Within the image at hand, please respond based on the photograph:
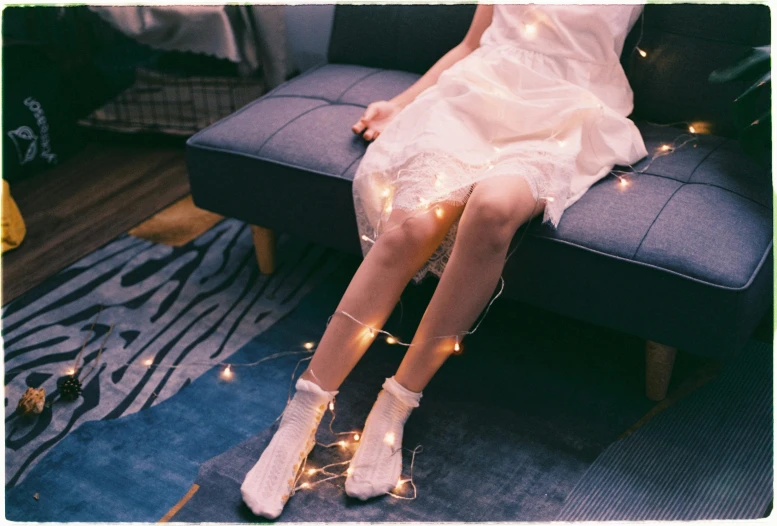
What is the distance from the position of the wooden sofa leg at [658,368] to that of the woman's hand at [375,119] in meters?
0.74

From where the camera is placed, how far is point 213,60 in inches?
100

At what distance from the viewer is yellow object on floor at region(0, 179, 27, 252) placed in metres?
2.00

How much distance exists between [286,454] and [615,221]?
746mm

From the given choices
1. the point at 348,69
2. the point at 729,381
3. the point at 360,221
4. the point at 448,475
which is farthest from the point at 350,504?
the point at 348,69

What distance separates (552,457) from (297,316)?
71 cm

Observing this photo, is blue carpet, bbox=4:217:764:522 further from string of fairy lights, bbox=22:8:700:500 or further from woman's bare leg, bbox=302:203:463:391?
woman's bare leg, bbox=302:203:463:391

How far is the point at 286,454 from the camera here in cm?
131

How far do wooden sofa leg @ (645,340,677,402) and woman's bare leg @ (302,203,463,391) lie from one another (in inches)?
19.4

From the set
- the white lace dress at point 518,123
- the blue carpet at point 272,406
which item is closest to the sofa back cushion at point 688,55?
the white lace dress at point 518,123

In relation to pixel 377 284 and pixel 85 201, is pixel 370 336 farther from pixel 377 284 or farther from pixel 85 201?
pixel 85 201

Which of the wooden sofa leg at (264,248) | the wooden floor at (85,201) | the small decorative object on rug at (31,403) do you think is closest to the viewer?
the small decorative object on rug at (31,403)

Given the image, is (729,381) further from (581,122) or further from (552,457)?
(581,122)

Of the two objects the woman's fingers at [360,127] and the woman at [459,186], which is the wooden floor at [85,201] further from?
the woman at [459,186]

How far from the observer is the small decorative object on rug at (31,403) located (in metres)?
1.49
